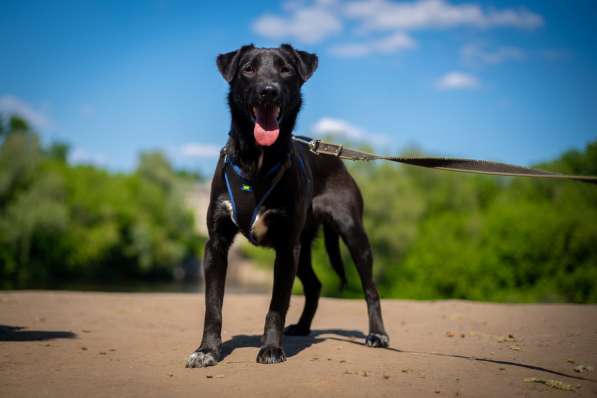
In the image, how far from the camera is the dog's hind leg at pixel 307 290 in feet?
21.5

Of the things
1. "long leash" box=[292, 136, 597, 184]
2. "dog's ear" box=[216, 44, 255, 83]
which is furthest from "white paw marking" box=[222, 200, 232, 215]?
"long leash" box=[292, 136, 597, 184]

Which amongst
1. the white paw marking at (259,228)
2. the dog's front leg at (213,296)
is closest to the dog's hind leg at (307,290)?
the white paw marking at (259,228)

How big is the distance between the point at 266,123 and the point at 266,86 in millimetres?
319

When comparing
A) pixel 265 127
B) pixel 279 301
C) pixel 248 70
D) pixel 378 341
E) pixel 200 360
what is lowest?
pixel 200 360

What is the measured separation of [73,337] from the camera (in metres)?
5.86

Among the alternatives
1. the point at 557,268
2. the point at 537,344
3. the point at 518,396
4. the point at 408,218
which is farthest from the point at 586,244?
the point at 518,396

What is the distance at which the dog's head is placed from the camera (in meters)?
4.65

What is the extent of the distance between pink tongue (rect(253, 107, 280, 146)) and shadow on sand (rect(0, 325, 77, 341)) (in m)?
3.14

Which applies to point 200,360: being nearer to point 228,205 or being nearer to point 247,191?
point 228,205

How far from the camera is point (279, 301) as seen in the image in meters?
4.93

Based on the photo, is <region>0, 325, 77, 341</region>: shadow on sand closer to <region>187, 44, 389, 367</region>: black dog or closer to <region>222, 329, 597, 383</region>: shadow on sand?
<region>222, 329, 597, 383</region>: shadow on sand

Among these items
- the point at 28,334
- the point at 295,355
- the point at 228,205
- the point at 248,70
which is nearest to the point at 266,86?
the point at 248,70

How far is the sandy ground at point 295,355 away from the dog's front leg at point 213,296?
0.18 m

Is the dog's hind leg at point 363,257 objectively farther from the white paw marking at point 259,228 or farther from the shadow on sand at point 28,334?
the shadow on sand at point 28,334
